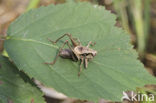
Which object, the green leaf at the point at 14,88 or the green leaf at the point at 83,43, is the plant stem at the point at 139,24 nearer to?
the green leaf at the point at 83,43

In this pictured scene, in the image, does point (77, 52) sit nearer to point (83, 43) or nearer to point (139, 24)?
point (83, 43)

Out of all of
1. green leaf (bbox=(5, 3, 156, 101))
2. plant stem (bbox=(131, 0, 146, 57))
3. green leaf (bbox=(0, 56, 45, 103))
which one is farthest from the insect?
plant stem (bbox=(131, 0, 146, 57))

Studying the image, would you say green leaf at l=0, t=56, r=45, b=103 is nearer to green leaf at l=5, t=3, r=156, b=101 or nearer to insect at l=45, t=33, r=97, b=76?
green leaf at l=5, t=3, r=156, b=101

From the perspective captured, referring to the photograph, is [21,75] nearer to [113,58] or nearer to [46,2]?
[113,58]

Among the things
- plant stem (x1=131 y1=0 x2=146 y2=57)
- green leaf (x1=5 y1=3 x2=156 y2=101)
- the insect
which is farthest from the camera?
plant stem (x1=131 y1=0 x2=146 y2=57)

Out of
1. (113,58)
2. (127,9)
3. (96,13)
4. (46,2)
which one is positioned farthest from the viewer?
(46,2)

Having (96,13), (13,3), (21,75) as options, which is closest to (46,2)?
(13,3)

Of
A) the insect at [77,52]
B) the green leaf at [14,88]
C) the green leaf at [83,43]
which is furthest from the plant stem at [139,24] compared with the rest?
the green leaf at [14,88]
